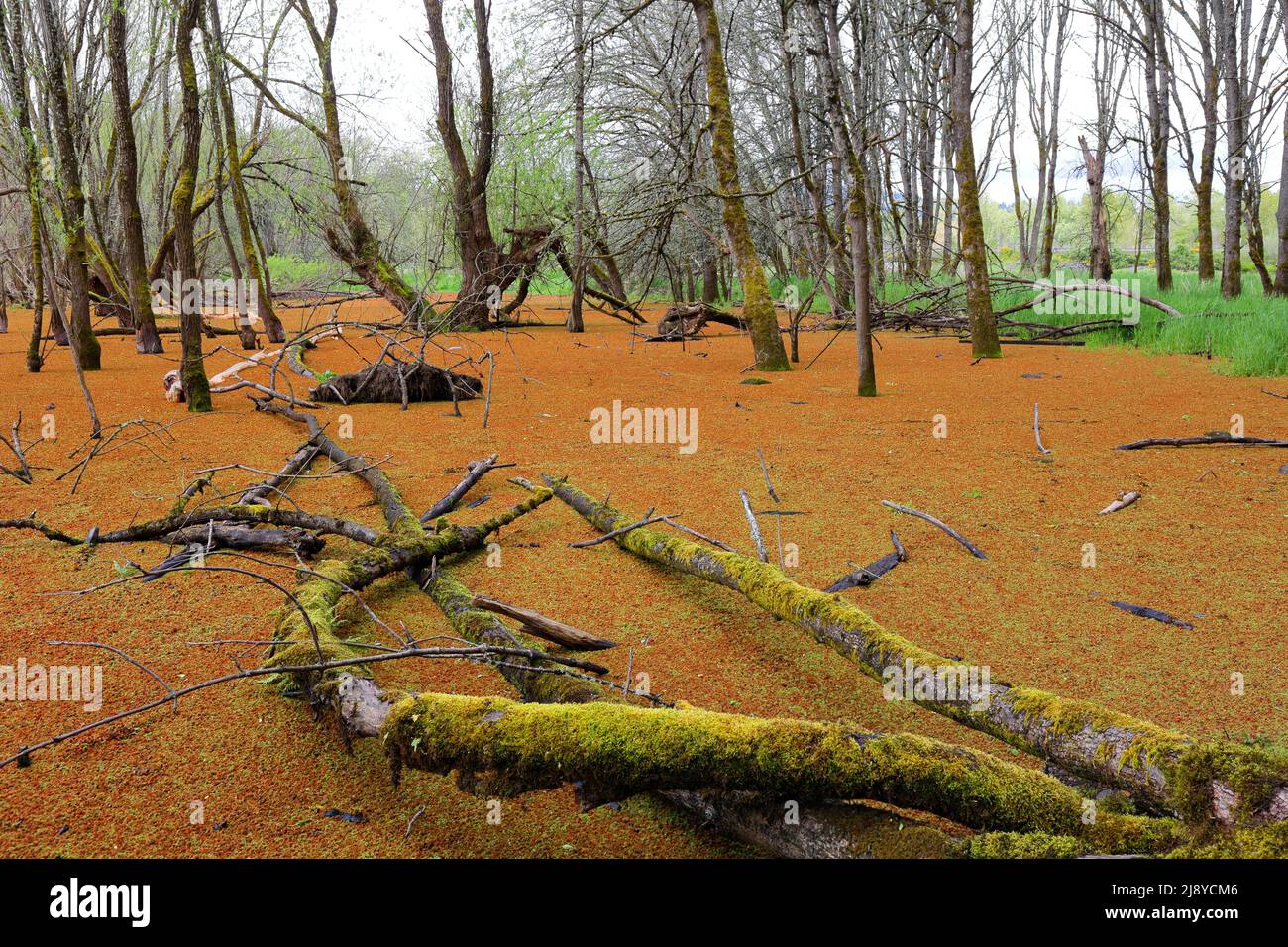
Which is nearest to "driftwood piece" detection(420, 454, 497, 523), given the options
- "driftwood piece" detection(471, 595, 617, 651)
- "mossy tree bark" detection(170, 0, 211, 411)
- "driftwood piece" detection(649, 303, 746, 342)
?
"driftwood piece" detection(471, 595, 617, 651)

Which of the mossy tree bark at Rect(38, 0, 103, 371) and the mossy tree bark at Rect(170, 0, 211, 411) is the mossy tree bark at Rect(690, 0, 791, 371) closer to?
the mossy tree bark at Rect(170, 0, 211, 411)

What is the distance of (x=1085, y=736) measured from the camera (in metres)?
1.66

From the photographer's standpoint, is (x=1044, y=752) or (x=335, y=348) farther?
(x=335, y=348)

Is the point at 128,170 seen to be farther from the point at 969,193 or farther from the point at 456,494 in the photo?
the point at 969,193

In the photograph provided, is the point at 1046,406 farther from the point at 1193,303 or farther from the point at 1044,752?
the point at 1193,303

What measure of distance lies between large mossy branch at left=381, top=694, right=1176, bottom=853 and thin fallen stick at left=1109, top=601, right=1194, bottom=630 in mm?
1681

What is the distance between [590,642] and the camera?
269cm

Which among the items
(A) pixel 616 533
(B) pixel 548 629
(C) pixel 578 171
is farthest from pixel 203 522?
(C) pixel 578 171

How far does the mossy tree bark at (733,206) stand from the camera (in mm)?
8836

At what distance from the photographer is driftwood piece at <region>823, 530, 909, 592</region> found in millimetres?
3281

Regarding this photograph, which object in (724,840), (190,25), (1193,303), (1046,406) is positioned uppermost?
(190,25)
